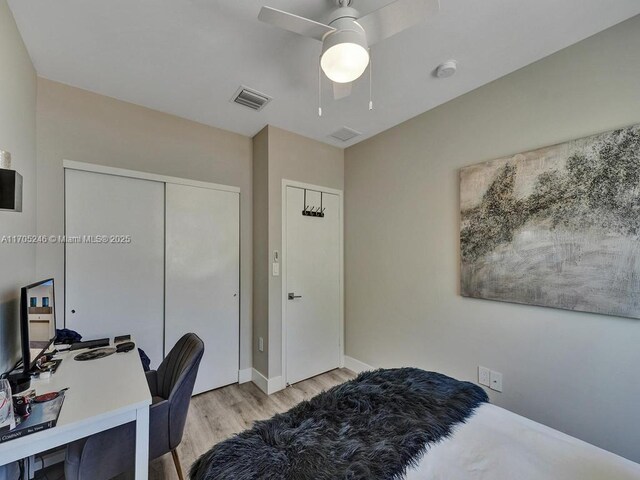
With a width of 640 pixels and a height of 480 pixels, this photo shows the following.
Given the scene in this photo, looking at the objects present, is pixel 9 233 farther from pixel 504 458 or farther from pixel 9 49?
pixel 504 458

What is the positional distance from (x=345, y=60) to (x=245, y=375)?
9.71ft

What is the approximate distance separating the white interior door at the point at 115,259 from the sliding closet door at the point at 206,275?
107 mm

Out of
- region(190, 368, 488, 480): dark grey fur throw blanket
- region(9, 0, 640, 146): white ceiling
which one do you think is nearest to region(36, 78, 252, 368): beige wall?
region(9, 0, 640, 146): white ceiling

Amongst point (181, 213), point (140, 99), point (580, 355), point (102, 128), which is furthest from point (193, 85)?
point (580, 355)

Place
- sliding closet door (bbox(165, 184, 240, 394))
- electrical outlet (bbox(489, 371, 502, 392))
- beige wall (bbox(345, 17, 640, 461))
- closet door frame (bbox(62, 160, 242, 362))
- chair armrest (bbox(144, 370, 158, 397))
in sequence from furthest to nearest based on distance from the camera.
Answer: sliding closet door (bbox(165, 184, 240, 394)), closet door frame (bbox(62, 160, 242, 362)), electrical outlet (bbox(489, 371, 502, 392)), chair armrest (bbox(144, 370, 158, 397)), beige wall (bbox(345, 17, 640, 461))

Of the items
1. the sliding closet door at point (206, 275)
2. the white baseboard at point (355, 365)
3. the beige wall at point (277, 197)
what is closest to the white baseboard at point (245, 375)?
the sliding closet door at point (206, 275)

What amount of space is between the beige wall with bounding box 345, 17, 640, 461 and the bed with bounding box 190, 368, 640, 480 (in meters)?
0.73

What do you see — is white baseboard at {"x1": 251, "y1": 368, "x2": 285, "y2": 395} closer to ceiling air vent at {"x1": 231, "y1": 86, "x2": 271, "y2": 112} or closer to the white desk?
the white desk

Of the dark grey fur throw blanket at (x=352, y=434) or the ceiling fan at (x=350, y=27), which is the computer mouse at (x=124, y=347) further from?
the ceiling fan at (x=350, y=27)

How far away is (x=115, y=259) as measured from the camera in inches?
88.7

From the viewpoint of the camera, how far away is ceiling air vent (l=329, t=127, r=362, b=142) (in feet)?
9.46

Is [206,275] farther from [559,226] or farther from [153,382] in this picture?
[559,226]

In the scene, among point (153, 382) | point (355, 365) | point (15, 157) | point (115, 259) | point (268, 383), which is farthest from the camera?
point (355, 365)

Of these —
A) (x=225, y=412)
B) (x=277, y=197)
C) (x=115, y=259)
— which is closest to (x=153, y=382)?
(x=225, y=412)
